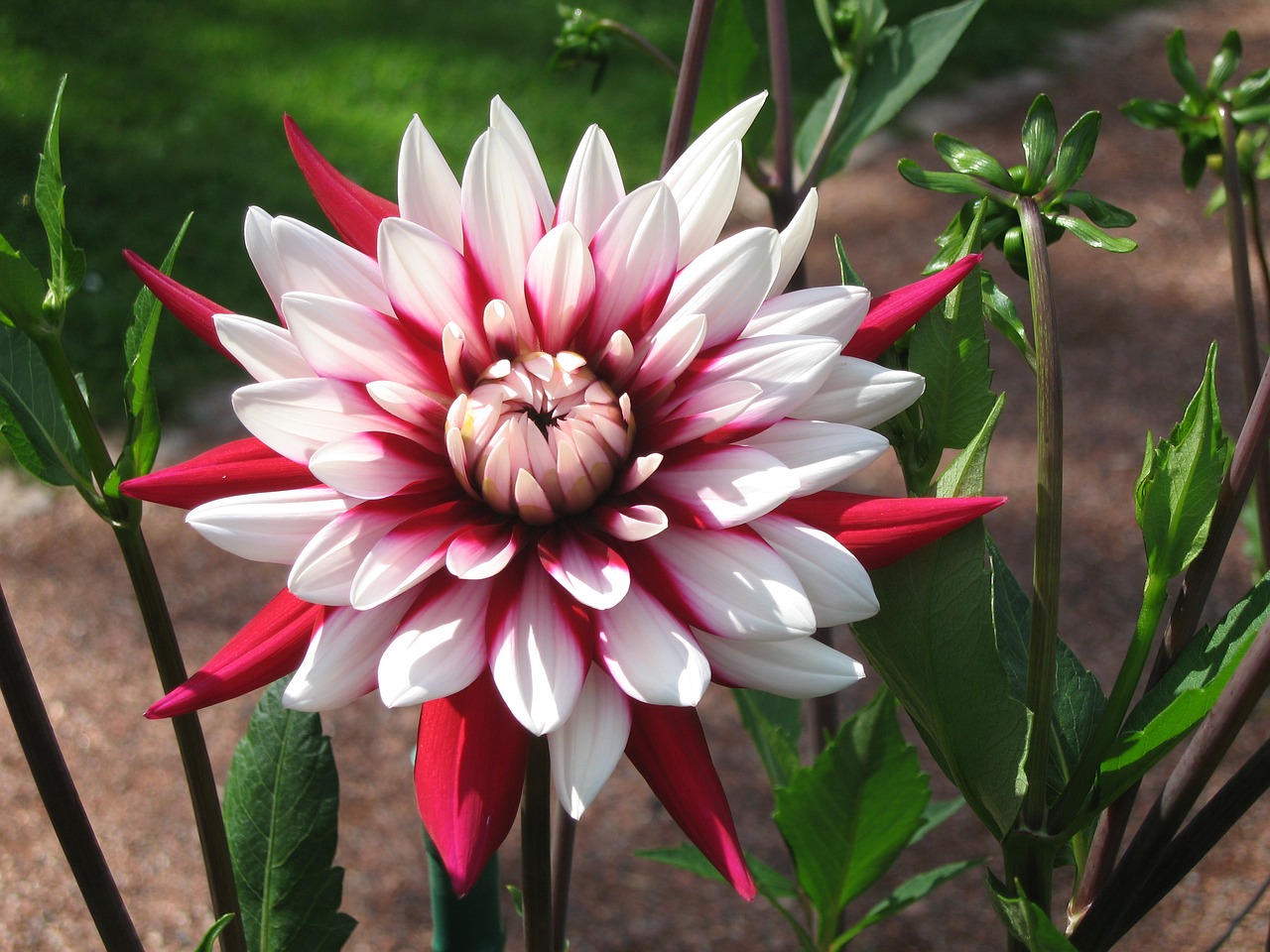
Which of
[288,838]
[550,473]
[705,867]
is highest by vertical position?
[550,473]

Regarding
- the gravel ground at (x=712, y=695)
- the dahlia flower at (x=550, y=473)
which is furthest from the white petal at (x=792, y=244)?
the gravel ground at (x=712, y=695)

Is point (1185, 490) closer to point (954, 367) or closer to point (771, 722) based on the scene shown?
point (954, 367)

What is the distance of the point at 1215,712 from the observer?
0.36m

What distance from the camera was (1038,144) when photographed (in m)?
0.37

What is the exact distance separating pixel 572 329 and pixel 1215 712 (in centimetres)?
22

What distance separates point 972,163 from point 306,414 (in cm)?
22

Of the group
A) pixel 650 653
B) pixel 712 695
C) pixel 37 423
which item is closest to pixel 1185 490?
pixel 650 653

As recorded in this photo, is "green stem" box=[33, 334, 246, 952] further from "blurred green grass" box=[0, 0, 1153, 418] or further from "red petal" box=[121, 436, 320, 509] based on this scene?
"blurred green grass" box=[0, 0, 1153, 418]

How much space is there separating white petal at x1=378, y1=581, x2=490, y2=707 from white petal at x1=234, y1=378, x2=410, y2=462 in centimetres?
5

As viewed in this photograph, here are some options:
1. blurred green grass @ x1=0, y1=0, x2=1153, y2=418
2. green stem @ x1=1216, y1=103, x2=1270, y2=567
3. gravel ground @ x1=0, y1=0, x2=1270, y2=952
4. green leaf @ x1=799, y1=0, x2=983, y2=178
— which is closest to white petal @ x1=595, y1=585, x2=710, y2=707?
green stem @ x1=1216, y1=103, x2=1270, y2=567

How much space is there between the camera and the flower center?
35cm

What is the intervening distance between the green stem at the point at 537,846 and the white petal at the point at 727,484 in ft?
0.27

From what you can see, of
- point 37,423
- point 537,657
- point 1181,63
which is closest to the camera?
point 537,657

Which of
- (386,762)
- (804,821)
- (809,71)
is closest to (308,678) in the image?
(804,821)
